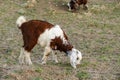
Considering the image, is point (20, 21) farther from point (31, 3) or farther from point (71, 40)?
point (31, 3)

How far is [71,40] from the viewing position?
15219mm

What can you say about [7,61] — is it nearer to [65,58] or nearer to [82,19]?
[65,58]

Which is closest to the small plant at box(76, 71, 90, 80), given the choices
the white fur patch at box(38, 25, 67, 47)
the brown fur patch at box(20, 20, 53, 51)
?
the white fur patch at box(38, 25, 67, 47)

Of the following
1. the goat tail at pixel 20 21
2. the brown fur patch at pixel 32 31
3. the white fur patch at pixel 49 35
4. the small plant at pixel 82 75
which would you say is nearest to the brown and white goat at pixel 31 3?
the goat tail at pixel 20 21

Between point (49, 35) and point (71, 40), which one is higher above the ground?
point (49, 35)

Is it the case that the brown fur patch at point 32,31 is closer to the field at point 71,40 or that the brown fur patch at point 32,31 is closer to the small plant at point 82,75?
the field at point 71,40

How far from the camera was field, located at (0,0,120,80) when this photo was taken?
10180 millimetres

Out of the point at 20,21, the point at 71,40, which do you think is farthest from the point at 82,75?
the point at 71,40

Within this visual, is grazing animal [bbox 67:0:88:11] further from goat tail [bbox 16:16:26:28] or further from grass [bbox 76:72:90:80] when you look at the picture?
grass [bbox 76:72:90:80]

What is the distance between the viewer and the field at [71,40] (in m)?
10.2

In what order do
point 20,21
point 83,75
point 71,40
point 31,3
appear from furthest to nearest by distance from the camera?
point 31,3 < point 71,40 < point 20,21 < point 83,75

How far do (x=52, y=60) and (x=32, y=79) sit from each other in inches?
104

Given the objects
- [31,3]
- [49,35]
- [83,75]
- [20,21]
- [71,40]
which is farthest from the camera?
[31,3]

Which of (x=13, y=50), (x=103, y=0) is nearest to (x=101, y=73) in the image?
(x=13, y=50)
